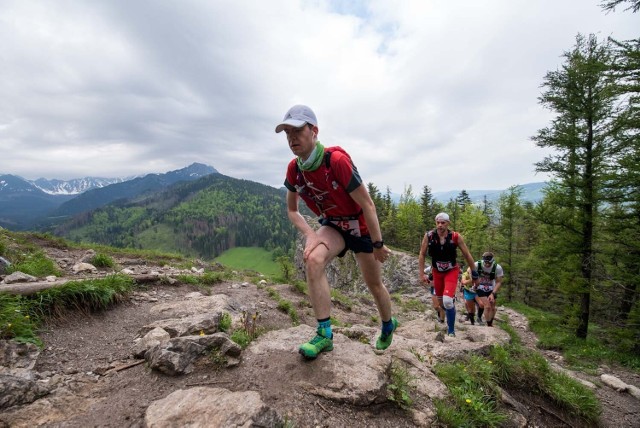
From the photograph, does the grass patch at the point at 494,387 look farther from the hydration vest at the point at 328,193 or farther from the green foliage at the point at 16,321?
the green foliage at the point at 16,321

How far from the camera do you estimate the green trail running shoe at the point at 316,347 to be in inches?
149

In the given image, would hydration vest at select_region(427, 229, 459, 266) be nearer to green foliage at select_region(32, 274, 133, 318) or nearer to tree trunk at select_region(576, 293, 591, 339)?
green foliage at select_region(32, 274, 133, 318)

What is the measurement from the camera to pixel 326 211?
4082mm

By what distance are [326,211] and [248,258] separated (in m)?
159

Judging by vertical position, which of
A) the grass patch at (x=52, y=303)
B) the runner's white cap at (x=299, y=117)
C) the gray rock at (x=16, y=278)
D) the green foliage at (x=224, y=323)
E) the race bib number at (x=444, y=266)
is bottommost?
the green foliage at (x=224, y=323)

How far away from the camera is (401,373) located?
4.14 metres

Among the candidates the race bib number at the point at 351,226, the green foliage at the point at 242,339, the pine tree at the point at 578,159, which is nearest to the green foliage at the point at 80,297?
the green foliage at the point at 242,339

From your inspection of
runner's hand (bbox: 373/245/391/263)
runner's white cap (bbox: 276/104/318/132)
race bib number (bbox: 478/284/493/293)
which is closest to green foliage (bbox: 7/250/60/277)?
runner's white cap (bbox: 276/104/318/132)

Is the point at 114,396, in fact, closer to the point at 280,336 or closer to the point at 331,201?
the point at 280,336

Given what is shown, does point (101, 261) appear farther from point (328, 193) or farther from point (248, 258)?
point (248, 258)

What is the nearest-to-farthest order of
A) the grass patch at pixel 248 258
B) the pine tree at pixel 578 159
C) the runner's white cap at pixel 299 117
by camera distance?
1. the runner's white cap at pixel 299 117
2. the pine tree at pixel 578 159
3. the grass patch at pixel 248 258

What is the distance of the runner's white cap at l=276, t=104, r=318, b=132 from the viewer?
11.5 feet

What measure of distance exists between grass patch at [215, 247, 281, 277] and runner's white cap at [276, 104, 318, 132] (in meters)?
137

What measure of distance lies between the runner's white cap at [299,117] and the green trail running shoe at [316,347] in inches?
103
